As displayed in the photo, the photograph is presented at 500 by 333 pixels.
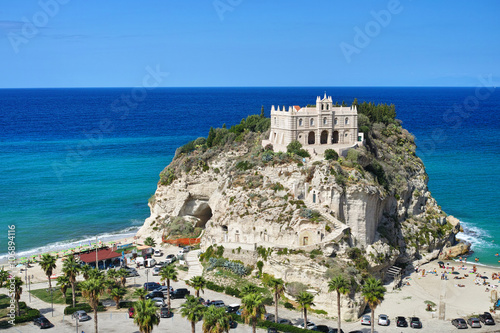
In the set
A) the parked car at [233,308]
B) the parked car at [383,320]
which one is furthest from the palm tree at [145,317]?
the parked car at [383,320]

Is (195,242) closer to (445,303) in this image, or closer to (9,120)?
(445,303)


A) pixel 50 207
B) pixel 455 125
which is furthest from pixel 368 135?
pixel 455 125

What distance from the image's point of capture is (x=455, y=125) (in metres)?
186

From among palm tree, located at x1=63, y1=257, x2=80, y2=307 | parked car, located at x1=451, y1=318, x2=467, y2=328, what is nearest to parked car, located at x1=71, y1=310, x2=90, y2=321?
palm tree, located at x1=63, y1=257, x2=80, y2=307

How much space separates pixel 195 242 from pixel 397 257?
→ 86.4 feet

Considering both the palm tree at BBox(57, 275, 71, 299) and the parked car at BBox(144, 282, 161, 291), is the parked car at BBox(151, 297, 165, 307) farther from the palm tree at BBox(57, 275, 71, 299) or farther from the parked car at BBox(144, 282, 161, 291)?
the palm tree at BBox(57, 275, 71, 299)

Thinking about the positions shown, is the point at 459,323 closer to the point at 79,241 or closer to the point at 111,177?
the point at 79,241

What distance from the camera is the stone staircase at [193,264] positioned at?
59.4 m

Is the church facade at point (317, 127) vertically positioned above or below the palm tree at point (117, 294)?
above

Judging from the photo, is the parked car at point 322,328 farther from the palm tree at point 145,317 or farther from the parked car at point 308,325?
the palm tree at point 145,317

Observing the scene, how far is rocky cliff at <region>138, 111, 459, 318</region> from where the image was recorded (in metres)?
55.4

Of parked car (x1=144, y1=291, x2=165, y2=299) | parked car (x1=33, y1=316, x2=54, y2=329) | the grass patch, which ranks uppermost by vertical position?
parked car (x1=144, y1=291, x2=165, y2=299)

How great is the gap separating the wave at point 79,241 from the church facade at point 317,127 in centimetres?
2476

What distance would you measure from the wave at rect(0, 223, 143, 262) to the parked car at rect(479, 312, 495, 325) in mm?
47170
